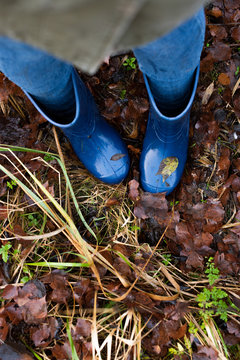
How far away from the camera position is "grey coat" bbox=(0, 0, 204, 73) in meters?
0.40

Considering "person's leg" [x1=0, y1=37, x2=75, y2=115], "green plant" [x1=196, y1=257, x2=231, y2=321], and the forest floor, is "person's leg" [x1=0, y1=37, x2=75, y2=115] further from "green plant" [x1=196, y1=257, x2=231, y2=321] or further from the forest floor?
Result: "green plant" [x1=196, y1=257, x2=231, y2=321]

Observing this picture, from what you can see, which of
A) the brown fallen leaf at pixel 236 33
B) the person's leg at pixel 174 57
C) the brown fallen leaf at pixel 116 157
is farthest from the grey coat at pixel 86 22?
the brown fallen leaf at pixel 236 33

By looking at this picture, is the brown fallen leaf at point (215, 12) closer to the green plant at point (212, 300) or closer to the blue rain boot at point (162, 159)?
the blue rain boot at point (162, 159)

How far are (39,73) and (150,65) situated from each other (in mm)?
301

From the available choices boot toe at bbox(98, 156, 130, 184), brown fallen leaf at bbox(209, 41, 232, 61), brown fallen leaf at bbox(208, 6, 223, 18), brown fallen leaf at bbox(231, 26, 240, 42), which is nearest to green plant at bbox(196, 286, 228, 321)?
boot toe at bbox(98, 156, 130, 184)

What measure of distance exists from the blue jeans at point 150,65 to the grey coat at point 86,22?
10.0 inches

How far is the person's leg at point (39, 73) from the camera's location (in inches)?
28.9

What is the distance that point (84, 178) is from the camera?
60.4 inches

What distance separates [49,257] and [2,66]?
0.81m

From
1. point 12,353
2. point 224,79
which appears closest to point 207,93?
point 224,79

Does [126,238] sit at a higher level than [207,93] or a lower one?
lower

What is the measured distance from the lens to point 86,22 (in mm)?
416

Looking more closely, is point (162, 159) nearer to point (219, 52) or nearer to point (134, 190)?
point (134, 190)

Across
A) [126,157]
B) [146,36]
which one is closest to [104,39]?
[146,36]
